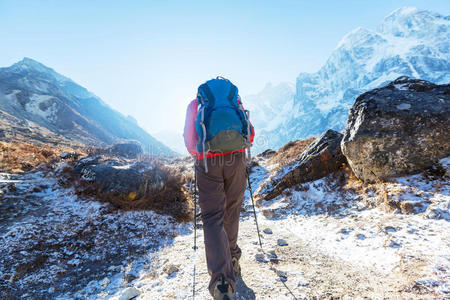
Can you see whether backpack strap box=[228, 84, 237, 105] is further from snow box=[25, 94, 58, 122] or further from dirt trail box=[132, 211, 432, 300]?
snow box=[25, 94, 58, 122]

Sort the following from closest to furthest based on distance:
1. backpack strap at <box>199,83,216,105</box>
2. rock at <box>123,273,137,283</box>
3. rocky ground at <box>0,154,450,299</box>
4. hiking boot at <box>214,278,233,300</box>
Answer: hiking boot at <box>214,278,233,300</box> → rocky ground at <box>0,154,450,299</box> → backpack strap at <box>199,83,216,105</box> → rock at <box>123,273,137,283</box>

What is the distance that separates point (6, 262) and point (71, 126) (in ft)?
296

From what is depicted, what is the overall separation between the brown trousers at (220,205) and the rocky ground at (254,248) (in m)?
0.66

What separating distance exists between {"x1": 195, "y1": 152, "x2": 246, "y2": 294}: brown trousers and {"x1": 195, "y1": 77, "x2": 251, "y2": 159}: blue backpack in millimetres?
213

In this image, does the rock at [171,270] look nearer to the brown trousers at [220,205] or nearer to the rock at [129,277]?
the rock at [129,277]

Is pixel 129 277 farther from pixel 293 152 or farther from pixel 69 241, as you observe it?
pixel 293 152

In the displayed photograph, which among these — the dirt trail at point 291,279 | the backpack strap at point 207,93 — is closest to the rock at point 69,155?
the dirt trail at point 291,279

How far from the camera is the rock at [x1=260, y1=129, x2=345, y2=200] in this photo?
815 cm

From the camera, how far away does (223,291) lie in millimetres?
2457

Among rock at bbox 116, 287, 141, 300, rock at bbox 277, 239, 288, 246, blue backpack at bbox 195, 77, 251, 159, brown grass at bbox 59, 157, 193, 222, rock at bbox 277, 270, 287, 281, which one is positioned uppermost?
blue backpack at bbox 195, 77, 251, 159

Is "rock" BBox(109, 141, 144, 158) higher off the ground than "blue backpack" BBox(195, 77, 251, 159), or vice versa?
"rock" BBox(109, 141, 144, 158)

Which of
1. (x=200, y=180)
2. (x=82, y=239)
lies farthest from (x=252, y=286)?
(x=82, y=239)

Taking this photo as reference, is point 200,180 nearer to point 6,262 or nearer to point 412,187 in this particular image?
point 6,262

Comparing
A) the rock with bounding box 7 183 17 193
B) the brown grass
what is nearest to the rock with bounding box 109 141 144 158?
the brown grass
